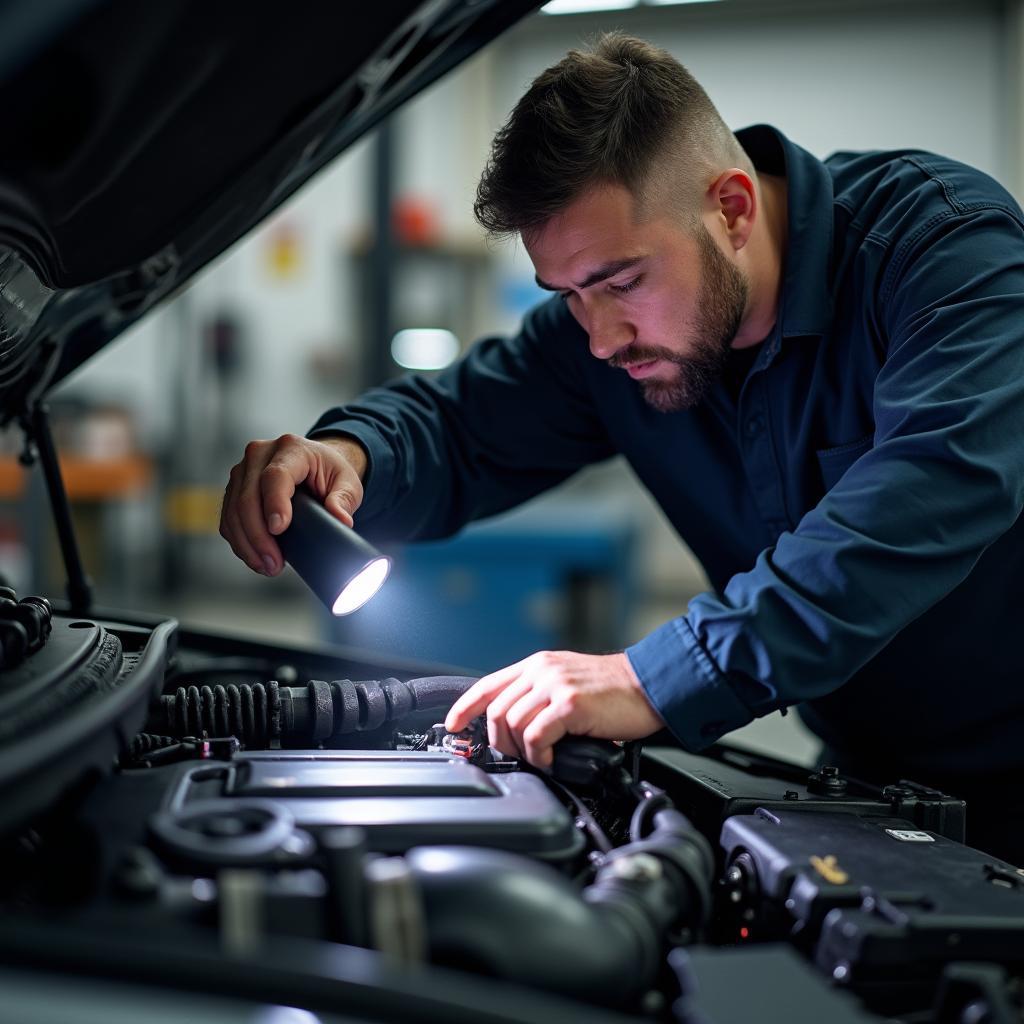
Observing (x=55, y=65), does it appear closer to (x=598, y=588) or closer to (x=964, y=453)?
(x=964, y=453)

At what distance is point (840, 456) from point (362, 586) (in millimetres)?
613

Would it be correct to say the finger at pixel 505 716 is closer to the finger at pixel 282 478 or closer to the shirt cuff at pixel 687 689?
the shirt cuff at pixel 687 689

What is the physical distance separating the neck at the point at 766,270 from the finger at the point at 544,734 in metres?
0.69

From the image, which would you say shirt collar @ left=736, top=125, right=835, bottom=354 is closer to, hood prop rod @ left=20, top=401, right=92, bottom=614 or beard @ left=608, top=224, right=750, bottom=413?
beard @ left=608, top=224, right=750, bottom=413

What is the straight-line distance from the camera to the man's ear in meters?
1.26

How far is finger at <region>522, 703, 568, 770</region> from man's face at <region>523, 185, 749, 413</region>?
55cm

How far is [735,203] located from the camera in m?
1.29

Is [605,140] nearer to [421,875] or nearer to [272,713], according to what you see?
[272,713]

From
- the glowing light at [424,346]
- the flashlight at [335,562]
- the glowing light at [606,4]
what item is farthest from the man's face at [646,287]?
the glowing light at [424,346]

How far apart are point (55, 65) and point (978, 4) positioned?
6007mm

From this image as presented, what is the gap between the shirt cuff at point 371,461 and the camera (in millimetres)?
1356

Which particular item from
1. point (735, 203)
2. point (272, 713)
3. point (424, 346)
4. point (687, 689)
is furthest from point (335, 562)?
point (424, 346)

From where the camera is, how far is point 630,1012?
25.2 inches

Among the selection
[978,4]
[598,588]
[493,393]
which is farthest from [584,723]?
[978,4]
